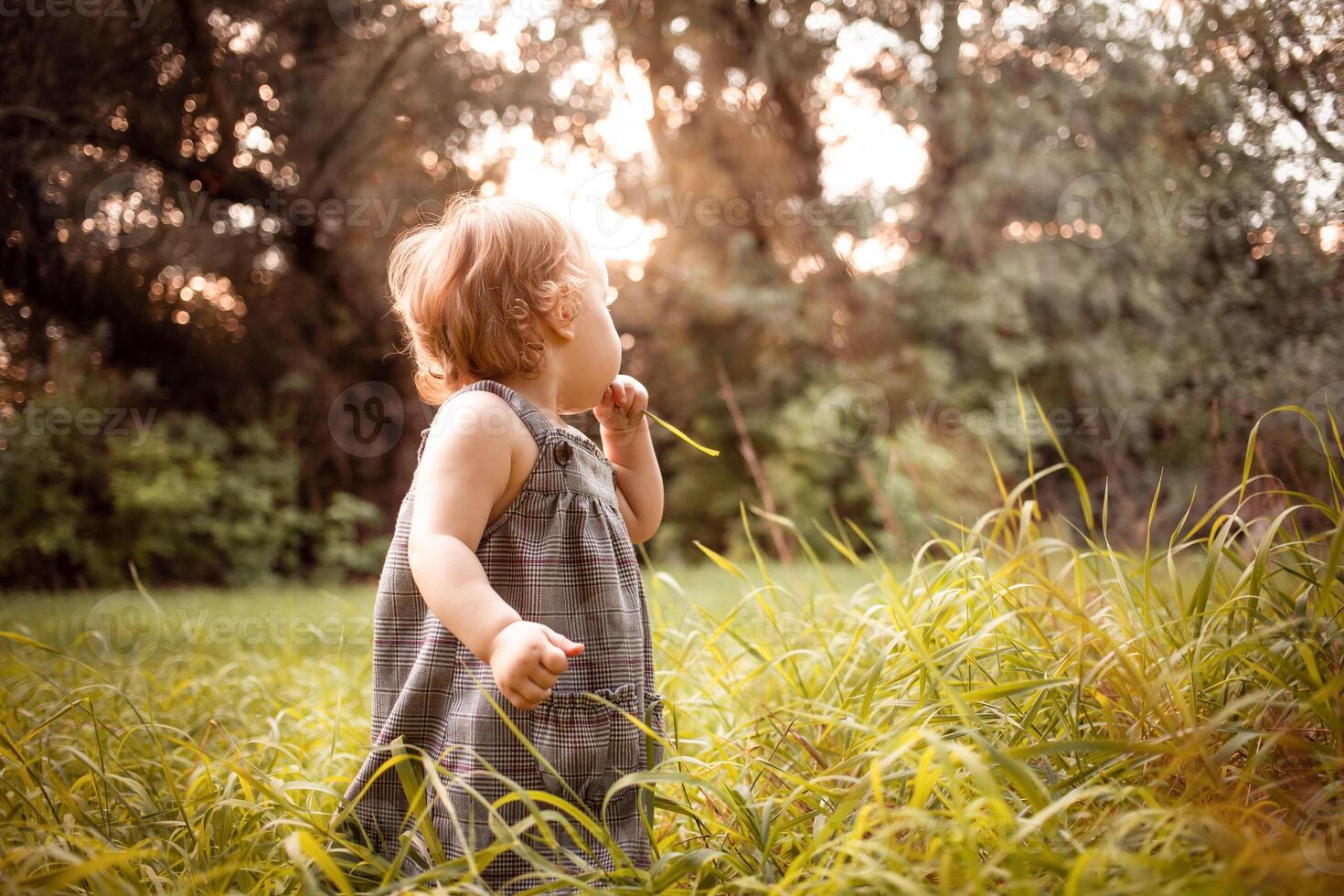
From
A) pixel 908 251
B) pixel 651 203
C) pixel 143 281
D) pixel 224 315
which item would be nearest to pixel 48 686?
pixel 143 281

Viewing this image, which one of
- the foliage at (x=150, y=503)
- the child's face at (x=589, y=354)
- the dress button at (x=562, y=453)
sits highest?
the child's face at (x=589, y=354)

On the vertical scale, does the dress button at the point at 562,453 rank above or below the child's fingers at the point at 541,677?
above

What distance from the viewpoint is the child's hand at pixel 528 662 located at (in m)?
0.98

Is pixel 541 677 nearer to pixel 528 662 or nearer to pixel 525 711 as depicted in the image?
pixel 528 662

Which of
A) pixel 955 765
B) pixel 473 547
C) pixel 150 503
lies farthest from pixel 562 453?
pixel 150 503

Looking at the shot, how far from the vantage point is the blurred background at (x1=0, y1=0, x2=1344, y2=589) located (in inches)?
158

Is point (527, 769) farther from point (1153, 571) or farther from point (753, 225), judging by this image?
point (753, 225)

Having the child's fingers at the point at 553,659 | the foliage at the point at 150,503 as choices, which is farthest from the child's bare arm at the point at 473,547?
the foliage at the point at 150,503

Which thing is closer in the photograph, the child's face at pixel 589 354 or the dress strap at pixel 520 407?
the dress strap at pixel 520 407

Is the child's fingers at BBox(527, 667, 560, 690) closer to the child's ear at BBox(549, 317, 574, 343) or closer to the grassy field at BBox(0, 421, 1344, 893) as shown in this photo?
the grassy field at BBox(0, 421, 1344, 893)

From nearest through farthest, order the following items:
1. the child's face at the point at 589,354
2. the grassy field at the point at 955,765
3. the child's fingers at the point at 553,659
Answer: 1. the grassy field at the point at 955,765
2. the child's fingers at the point at 553,659
3. the child's face at the point at 589,354

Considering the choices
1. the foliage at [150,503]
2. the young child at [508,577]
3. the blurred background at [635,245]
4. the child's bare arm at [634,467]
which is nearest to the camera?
the young child at [508,577]

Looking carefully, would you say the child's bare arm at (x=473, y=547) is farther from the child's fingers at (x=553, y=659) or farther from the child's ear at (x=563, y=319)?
the child's ear at (x=563, y=319)

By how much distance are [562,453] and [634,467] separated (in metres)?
0.24
